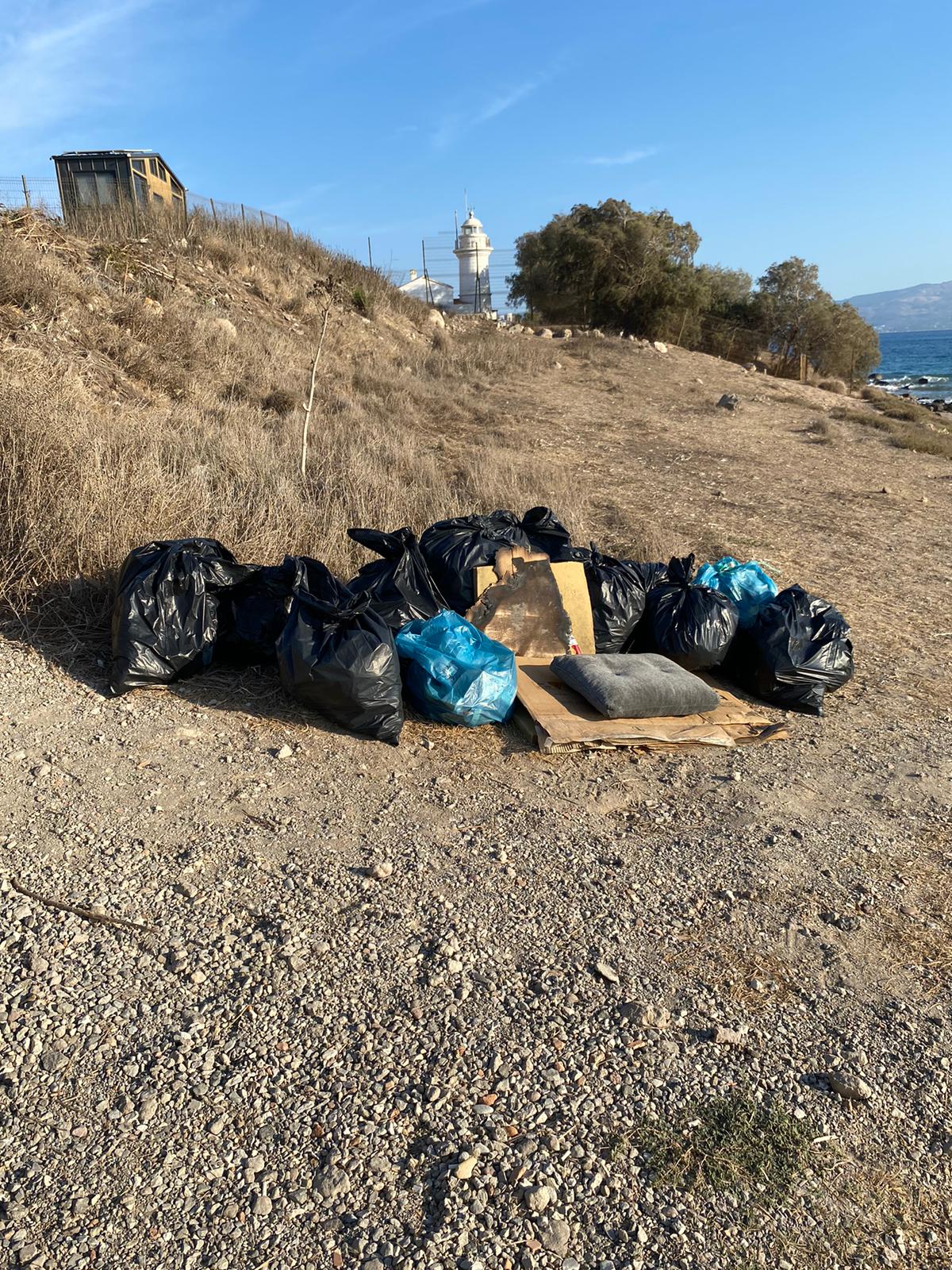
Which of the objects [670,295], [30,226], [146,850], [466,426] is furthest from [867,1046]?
[670,295]

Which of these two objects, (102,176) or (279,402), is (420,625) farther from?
(102,176)

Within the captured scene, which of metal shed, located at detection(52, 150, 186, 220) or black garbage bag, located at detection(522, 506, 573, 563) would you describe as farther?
metal shed, located at detection(52, 150, 186, 220)

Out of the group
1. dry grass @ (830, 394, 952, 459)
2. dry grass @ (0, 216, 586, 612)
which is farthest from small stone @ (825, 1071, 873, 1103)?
dry grass @ (830, 394, 952, 459)

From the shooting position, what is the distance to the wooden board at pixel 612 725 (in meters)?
3.61

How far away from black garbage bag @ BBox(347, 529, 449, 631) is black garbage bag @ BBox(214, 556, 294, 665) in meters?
0.34

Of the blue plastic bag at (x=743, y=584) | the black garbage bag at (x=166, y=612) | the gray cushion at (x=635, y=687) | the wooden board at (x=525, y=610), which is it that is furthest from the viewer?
the blue plastic bag at (x=743, y=584)

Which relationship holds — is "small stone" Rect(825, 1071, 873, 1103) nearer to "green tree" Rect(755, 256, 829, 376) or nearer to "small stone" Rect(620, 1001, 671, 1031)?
"small stone" Rect(620, 1001, 671, 1031)

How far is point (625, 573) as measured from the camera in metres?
4.46

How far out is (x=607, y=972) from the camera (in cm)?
238

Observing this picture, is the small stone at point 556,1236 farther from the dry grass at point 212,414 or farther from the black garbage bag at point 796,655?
the dry grass at point 212,414

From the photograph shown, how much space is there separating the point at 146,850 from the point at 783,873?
6.81 feet

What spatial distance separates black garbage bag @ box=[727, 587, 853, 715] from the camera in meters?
4.11

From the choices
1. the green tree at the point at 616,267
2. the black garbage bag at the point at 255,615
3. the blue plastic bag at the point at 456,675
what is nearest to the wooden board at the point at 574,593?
the blue plastic bag at the point at 456,675

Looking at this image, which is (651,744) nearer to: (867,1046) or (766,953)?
(766,953)
